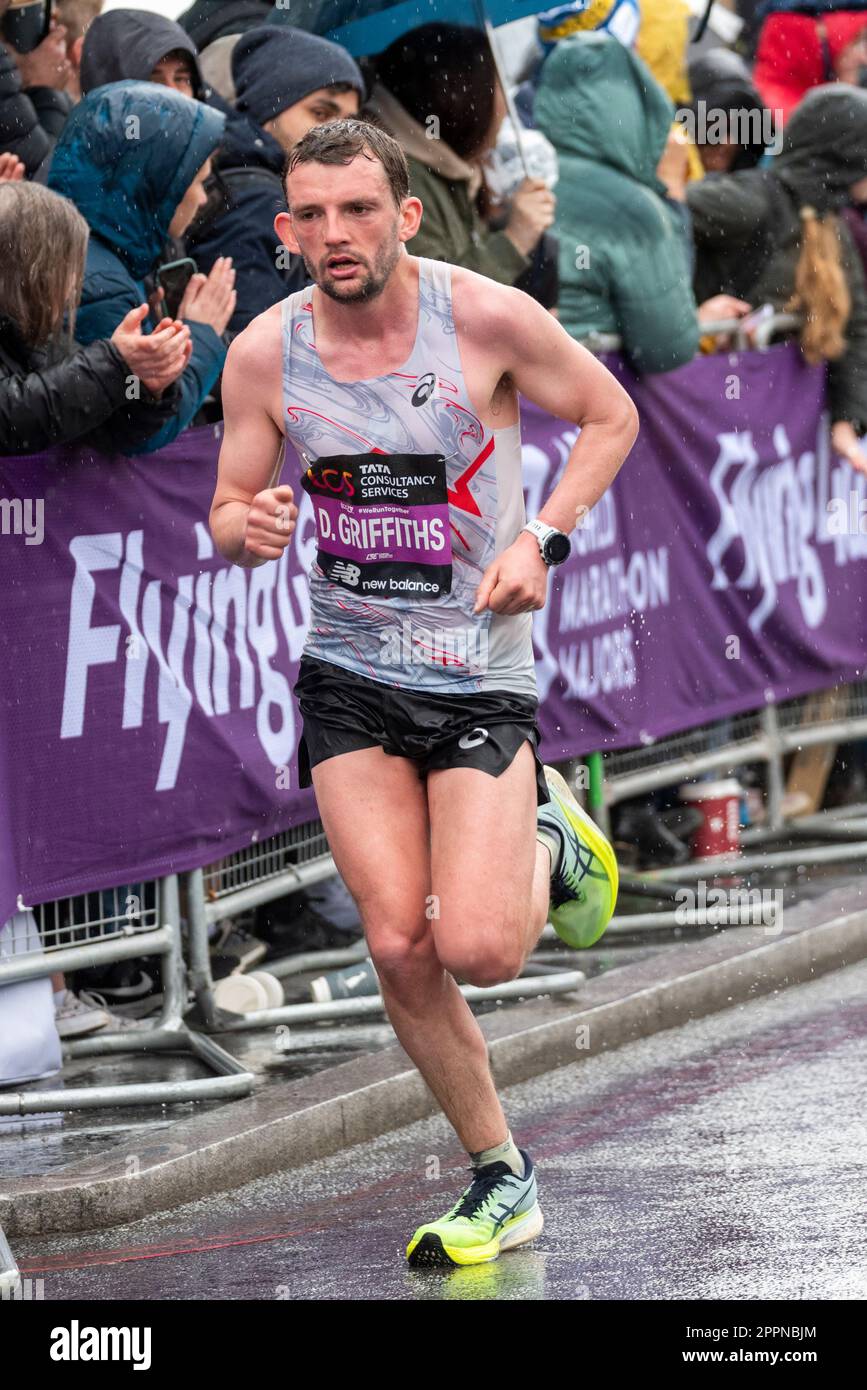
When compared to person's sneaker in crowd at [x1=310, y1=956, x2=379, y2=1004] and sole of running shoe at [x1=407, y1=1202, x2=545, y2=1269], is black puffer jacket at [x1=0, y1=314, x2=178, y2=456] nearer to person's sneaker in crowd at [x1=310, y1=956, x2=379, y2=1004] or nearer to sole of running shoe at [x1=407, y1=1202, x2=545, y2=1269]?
person's sneaker in crowd at [x1=310, y1=956, x2=379, y2=1004]

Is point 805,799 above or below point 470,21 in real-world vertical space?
below

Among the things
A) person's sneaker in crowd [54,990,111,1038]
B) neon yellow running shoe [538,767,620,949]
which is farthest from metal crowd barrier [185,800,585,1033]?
neon yellow running shoe [538,767,620,949]

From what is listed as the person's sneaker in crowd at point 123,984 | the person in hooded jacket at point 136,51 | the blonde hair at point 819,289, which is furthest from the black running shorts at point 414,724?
Answer: the blonde hair at point 819,289

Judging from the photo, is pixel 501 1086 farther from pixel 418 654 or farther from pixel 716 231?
pixel 716 231

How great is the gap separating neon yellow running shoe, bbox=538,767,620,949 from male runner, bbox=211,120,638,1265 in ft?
1.08

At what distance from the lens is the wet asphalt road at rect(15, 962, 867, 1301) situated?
16.6 feet

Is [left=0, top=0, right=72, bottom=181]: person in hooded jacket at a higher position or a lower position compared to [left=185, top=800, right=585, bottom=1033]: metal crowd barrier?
higher

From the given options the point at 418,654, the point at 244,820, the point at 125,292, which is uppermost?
the point at 125,292

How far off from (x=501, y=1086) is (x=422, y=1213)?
1478 millimetres

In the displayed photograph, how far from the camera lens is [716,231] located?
10.8 metres

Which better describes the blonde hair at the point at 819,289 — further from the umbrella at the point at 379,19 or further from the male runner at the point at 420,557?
the male runner at the point at 420,557

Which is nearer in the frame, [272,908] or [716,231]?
[272,908]
